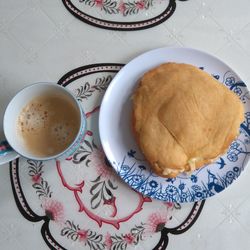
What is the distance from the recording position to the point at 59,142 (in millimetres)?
842

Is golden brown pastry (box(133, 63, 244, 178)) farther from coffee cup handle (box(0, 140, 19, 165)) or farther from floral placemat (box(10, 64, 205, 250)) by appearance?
coffee cup handle (box(0, 140, 19, 165))

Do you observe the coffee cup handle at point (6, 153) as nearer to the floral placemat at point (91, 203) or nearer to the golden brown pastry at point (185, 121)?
the floral placemat at point (91, 203)

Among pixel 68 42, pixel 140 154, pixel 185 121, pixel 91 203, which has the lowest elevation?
pixel 91 203

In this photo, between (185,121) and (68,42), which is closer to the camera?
(185,121)

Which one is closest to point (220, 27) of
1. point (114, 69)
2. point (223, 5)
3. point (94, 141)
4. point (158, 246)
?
point (223, 5)

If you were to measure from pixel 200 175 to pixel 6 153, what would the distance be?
426 millimetres

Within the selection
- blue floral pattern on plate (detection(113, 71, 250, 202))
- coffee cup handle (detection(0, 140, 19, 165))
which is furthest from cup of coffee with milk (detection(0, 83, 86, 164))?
blue floral pattern on plate (detection(113, 71, 250, 202))

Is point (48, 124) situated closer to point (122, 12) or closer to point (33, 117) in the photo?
point (33, 117)

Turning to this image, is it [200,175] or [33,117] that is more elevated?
[33,117]

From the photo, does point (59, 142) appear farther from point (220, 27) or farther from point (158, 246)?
point (220, 27)

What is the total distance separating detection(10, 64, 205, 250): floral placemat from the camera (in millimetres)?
877

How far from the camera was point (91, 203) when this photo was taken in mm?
886

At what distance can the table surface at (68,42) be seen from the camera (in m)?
0.90

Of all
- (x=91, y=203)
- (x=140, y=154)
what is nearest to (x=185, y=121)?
(x=140, y=154)
